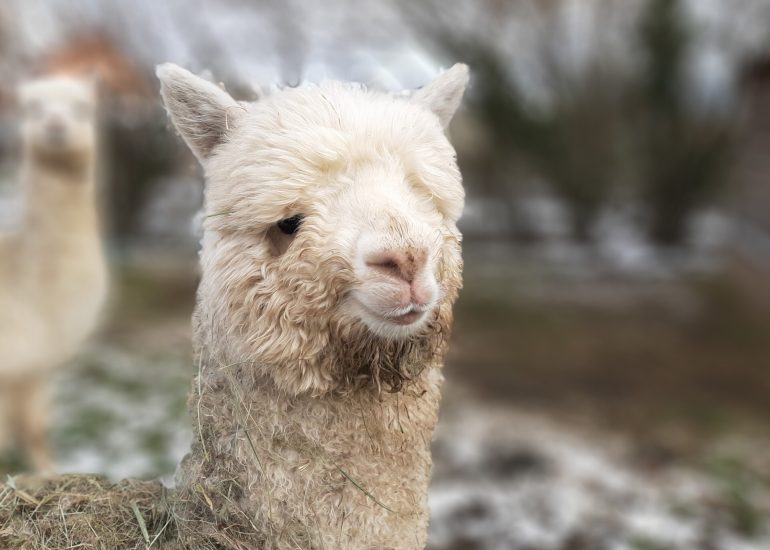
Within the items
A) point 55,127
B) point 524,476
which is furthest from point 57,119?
point 524,476

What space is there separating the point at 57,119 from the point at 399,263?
2739mm

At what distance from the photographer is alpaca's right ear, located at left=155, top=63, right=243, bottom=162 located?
4.20ft

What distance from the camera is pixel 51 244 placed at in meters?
3.42

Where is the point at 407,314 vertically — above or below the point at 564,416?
below

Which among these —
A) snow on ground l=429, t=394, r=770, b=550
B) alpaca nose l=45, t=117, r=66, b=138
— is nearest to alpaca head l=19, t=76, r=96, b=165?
alpaca nose l=45, t=117, r=66, b=138

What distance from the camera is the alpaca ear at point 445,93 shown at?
1.40 metres

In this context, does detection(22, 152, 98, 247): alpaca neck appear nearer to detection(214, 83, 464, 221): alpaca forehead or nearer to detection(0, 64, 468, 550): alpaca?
detection(0, 64, 468, 550): alpaca

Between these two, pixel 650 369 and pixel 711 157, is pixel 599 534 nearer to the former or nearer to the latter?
pixel 650 369

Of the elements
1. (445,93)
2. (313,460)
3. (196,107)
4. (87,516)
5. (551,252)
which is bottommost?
(87,516)

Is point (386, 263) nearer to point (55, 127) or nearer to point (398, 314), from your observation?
point (398, 314)

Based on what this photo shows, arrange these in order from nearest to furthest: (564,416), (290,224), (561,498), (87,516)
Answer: (290,224), (87,516), (561,498), (564,416)

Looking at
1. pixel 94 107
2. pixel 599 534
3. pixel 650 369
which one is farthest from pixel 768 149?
pixel 94 107

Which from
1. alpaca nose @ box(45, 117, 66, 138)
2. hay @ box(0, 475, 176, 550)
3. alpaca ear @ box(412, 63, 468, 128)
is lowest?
hay @ box(0, 475, 176, 550)

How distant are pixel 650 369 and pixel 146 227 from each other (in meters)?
7.45
